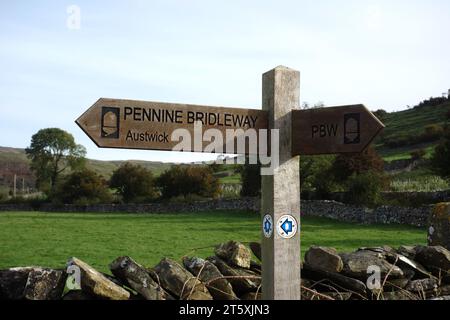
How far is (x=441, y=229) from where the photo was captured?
8398mm

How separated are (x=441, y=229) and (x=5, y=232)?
54.8 feet

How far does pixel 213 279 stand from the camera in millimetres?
5812

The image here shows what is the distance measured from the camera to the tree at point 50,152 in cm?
7475

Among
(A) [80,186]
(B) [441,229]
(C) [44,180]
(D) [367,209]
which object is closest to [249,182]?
(D) [367,209]

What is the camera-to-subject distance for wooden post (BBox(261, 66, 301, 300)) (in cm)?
456

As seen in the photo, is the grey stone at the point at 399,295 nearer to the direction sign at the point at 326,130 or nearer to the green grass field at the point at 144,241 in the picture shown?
the direction sign at the point at 326,130

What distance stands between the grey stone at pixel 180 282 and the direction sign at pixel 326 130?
1.96m

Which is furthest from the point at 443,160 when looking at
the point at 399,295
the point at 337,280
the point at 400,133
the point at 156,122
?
the point at 400,133

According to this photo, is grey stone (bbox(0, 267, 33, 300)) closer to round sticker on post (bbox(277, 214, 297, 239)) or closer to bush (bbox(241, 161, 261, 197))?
round sticker on post (bbox(277, 214, 297, 239))

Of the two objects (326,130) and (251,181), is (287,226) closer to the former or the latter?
(326,130)

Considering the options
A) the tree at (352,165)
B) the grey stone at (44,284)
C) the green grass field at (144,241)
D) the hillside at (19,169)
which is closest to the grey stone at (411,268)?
the grey stone at (44,284)

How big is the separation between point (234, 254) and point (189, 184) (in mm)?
40070
